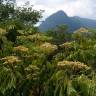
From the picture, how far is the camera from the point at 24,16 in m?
29.9

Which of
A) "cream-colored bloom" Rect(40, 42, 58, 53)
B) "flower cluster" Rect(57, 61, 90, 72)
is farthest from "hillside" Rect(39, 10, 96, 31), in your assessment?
"flower cluster" Rect(57, 61, 90, 72)

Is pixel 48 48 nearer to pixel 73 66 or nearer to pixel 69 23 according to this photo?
pixel 73 66

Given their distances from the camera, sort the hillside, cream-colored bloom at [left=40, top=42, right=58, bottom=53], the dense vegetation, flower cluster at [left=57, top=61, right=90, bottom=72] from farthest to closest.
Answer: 1. the hillside
2. cream-colored bloom at [left=40, top=42, right=58, bottom=53]
3. the dense vegetation
4. flower cluster at [left=57, top=61, right=90, bottom=72]

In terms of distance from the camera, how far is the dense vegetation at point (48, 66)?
8820 millimetres

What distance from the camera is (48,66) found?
9492 millimetres

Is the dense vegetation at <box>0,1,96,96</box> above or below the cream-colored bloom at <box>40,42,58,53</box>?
below

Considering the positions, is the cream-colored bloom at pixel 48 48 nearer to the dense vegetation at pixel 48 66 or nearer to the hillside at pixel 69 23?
the dense vegetation at pixel 48 66

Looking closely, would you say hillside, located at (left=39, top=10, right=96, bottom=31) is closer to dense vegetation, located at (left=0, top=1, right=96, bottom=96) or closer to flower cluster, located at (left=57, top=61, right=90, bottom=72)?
dense vegetation, located at (left=0, top=1, right=96, bottom=96)

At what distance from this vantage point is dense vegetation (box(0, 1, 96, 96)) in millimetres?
8820

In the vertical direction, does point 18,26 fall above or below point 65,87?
above

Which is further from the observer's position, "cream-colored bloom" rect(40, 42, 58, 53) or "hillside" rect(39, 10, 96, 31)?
"hillside" rect(39, 10, 96, 31)

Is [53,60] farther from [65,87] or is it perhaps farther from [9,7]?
[9,7]

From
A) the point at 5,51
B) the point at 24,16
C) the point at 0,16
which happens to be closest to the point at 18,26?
the point at 5,51

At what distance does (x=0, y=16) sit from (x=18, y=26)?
15084 mm
